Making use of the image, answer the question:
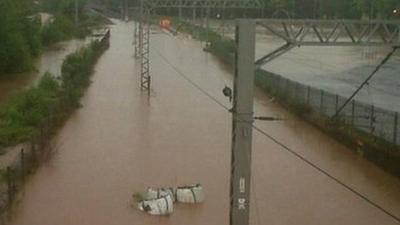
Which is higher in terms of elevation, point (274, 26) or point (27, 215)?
point (274, 26)

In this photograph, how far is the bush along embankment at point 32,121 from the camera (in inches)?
370

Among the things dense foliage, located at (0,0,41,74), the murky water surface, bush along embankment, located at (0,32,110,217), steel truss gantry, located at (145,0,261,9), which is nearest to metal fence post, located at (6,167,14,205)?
bush along embankment, located at (0,32,110,217)

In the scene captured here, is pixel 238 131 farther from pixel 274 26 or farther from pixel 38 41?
pixel 38 41

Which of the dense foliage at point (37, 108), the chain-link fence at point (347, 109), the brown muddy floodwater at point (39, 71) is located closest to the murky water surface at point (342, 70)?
the chain-link fence at point (347, 109)

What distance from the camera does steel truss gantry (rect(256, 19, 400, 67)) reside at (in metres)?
7.01

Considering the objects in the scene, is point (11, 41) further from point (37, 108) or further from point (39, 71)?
point (37, 108)

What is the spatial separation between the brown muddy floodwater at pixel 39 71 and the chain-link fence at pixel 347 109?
245 inches

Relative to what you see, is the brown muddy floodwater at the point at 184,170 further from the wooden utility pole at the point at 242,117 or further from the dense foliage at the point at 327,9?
the dense foliage at the point at 327,9

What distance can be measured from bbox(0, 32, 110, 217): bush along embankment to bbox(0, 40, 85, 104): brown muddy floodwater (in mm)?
1406

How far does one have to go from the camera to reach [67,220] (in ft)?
27.6

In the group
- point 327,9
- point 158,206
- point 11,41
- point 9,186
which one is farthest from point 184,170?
point 327,9

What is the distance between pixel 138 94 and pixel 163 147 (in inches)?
250

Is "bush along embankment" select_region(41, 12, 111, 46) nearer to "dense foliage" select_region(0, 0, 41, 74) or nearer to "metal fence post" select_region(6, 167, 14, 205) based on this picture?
"dense foliage" select_region(0, 0, 41, 74)

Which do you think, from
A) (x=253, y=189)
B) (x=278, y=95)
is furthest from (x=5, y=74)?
(x=253, y=189)
